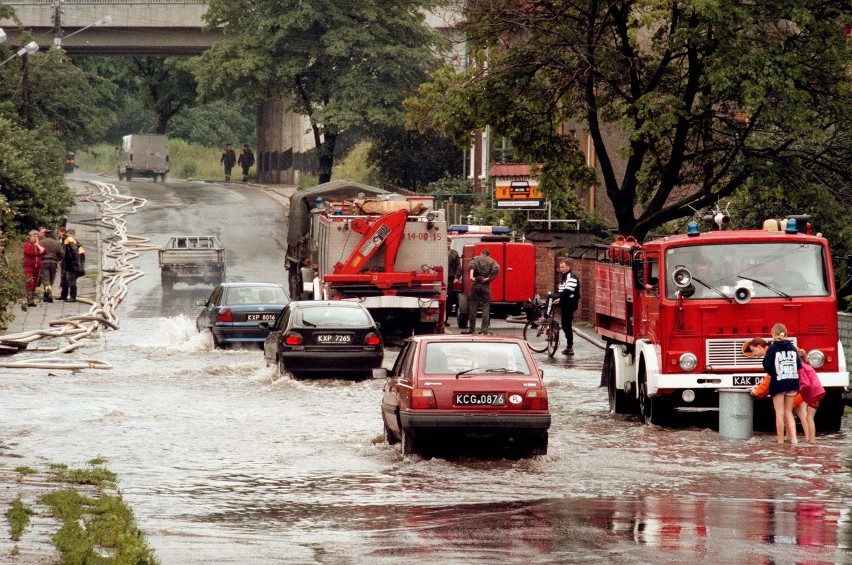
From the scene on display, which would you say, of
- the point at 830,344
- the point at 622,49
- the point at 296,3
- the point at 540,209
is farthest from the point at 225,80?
the point at 830,344

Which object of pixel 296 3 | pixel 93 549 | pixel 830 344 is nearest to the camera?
pixel 93 549

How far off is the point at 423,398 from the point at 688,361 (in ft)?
15.0

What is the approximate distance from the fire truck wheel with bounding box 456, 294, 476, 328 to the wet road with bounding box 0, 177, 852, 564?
9494mm

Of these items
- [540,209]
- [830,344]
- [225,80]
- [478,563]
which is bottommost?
[478,563]

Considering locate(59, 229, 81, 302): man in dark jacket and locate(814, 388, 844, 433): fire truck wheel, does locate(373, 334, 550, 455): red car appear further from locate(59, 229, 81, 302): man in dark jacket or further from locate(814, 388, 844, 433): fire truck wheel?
locate(59, 229, 81, 302): man in dark jacket

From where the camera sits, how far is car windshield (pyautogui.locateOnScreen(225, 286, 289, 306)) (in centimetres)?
2961

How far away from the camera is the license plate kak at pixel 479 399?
14.8 m

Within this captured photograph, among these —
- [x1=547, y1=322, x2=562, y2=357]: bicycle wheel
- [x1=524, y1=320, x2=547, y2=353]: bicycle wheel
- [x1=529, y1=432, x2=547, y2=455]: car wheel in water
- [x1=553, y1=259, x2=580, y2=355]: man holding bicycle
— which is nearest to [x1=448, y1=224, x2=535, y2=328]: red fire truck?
[x1=524, y1=320, x2=547, y2=353]: bicycle wheel

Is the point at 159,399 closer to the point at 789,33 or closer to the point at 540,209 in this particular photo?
the point at 789,33

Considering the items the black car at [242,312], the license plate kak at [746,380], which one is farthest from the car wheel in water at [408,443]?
the black car at [242,312]

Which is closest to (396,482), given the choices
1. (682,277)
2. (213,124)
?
(682,277)

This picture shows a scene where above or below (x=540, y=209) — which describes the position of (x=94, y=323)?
below

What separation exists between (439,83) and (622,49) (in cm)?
406

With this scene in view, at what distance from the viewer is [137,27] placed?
2881 inches
